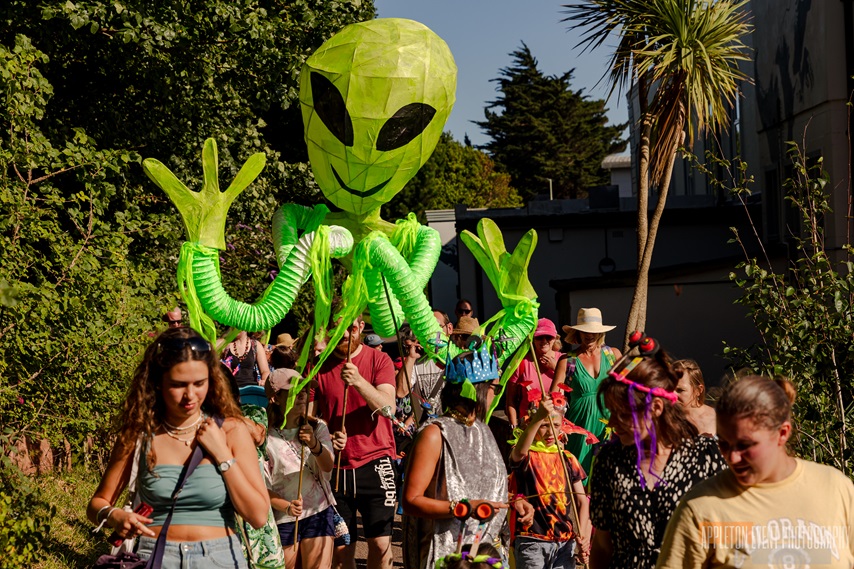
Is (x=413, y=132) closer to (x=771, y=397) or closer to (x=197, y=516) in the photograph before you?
(x=197, y=516)

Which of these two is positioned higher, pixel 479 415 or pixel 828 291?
pixel 828 291

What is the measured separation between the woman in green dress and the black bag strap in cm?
339

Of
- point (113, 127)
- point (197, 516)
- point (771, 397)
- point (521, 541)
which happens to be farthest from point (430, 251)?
point (113, 127)

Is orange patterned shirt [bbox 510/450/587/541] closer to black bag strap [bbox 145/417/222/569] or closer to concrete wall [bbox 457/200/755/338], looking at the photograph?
black bag strap [bbox 145/417/222/569]

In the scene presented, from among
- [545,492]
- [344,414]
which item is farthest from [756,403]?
[344,414]

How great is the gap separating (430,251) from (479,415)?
1791 mm

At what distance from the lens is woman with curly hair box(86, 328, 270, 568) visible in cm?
397

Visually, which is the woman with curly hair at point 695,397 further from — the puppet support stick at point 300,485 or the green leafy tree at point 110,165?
the green leafy tree at point 110,165

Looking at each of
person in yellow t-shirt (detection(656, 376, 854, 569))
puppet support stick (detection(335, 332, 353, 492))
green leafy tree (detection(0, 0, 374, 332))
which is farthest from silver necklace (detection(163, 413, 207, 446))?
green leafy tree (detection(0, 0, 374, 332))

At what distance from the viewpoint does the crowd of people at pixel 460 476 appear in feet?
10.7

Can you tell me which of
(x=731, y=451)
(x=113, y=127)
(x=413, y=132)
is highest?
(x=113, y=127)

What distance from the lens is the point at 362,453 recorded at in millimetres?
6824

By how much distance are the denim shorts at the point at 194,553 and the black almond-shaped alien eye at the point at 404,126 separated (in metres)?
2.68

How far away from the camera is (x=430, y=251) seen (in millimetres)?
6379
